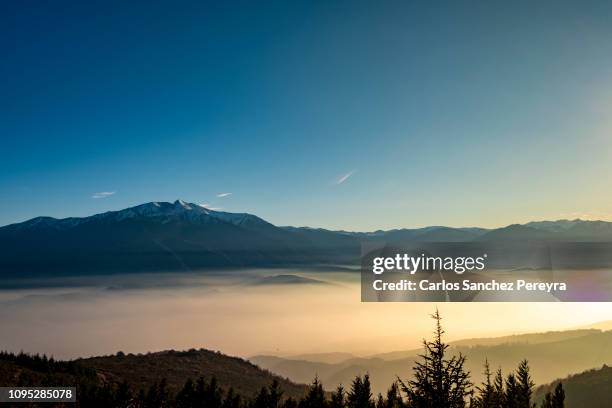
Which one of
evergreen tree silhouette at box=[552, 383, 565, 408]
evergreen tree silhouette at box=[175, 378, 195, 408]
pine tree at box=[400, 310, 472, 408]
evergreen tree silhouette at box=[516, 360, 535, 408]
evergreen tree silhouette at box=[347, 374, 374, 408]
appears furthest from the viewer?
evergreen tree silhouette at box=[175, 378, 195, 408]

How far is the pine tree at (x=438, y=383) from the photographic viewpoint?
25.3 metres

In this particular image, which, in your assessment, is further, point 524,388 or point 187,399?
point 187,399

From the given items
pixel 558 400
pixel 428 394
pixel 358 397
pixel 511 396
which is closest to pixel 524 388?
pixel 511 396

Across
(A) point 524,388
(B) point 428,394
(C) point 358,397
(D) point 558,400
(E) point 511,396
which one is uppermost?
(B) point 428,394

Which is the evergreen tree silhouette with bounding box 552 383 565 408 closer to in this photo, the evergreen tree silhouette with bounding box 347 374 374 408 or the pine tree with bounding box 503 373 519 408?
the pine tree with bounding box 503 373 519 408

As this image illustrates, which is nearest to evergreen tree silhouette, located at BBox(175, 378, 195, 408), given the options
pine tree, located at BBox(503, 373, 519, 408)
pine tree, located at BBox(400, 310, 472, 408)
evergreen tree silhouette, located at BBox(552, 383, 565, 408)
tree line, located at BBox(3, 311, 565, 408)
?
tree line, located at BBox(3, 311, 565, 408)

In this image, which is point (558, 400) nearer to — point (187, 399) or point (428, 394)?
point (428, 394)

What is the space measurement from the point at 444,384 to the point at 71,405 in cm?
11957

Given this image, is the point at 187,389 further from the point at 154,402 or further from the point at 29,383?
the point at 29,383

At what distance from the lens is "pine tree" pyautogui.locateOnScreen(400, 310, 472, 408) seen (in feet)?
83.1

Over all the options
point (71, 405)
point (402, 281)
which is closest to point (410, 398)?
point (402, 281)

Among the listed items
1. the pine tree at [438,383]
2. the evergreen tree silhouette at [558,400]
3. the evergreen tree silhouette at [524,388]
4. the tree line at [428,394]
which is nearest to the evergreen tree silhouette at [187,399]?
the tree line at [428,394]

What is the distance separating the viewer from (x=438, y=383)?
2559 cm

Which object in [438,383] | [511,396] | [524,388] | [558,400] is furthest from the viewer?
[558,400]
